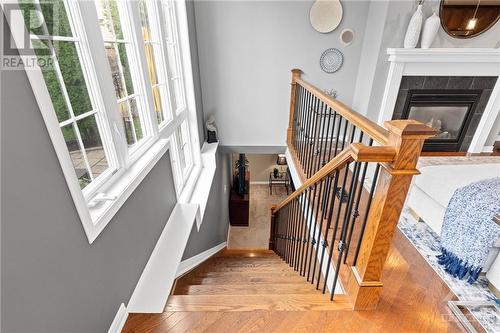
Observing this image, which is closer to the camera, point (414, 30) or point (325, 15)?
point (414, 30)

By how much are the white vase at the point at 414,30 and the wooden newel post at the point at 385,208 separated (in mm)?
2778

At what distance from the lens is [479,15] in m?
3.15

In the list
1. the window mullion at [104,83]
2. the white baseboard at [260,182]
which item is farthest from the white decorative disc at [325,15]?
the white baseboard at [260,182]

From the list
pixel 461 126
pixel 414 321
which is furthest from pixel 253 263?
pixel 461 126

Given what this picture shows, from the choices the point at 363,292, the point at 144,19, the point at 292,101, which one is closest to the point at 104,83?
the point at 144,19

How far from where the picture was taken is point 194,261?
9.52 feet

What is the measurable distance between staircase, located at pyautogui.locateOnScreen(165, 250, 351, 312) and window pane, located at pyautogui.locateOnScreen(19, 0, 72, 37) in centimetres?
147

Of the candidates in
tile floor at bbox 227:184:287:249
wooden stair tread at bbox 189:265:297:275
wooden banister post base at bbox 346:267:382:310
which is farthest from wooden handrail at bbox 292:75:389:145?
tile floor at bbox 227:184:287:249

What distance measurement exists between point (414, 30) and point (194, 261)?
3.85 m

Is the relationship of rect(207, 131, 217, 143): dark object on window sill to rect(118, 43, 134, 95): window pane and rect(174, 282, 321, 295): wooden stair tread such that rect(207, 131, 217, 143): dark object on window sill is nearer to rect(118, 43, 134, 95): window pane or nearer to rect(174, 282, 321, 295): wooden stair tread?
rect(118, 43, 134, 95): window pane

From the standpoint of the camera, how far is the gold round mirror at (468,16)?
121 inches

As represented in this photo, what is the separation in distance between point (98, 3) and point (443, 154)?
15.4ft

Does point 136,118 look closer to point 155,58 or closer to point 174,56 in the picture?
point 155,58

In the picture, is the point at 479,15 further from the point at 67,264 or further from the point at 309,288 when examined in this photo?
the point at 67,264
